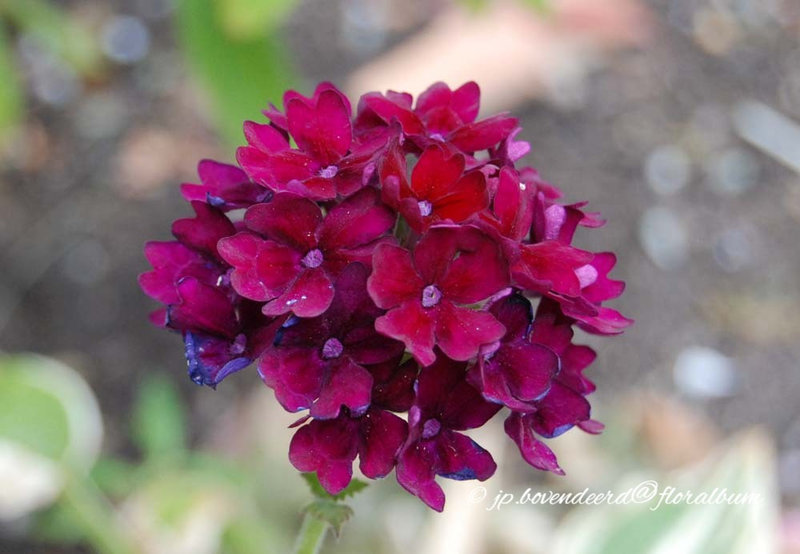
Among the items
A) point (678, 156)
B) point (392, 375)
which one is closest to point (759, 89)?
point (678, 156)

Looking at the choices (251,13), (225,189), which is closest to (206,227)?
(225,189)

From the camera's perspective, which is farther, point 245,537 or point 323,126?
point 245,537

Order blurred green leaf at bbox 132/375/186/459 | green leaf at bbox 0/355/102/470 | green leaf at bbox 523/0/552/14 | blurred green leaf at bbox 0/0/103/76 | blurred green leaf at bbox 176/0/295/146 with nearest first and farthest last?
green leaf at bbox 523/0/552/14
green leaf at bbox 0/355/102/470
blurred green leaf at bbox 176/0/295/146
blurred green leaf at bbox 132/375/186/459
blurred green leaf at bbox 0/0/103/76

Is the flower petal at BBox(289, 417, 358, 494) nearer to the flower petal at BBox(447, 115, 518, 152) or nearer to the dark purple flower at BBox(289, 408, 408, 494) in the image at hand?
the dark purple flower at BBox(289, 408, 408, 494)

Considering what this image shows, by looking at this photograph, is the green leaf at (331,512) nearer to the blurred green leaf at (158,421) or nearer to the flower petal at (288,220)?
the flower petal at (288,220)

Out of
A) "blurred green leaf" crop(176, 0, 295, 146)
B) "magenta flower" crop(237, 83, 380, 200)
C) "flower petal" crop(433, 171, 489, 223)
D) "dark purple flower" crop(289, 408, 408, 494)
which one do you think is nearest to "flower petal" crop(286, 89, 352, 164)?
"magenta flower" crop(237, 83, 380, 200)

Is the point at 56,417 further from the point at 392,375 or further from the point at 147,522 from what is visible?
the point at 392,375

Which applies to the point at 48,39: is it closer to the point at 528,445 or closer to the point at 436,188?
the point at 436,188

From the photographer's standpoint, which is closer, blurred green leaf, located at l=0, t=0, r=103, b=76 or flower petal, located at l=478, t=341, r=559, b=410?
flower petal, located at l=478, t=341, r=559, b=410
